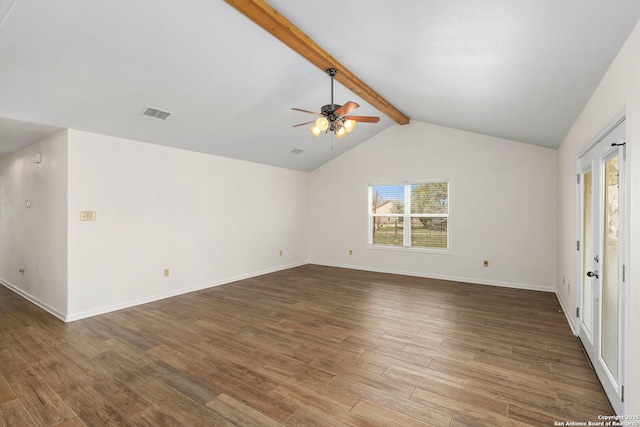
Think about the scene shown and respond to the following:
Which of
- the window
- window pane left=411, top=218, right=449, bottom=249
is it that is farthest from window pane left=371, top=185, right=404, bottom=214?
window pane left=411, top=218, right=449, bottom=249

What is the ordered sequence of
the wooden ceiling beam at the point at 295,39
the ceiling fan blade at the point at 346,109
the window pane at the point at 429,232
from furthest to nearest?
1. the window pane at the point at 429,232
2. the ceiling fan blade at the point at 346,109
3. the wooden ceiling beam at the point at 295,39

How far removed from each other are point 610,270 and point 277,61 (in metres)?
3.51

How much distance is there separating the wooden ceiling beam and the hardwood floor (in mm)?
2975

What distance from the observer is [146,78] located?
10.3ft

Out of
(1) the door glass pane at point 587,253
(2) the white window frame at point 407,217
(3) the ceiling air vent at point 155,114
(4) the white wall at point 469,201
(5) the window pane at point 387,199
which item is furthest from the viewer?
(5) the window pane at point 387,199

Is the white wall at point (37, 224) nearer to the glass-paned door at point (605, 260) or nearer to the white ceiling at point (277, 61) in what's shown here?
the white ceiling at point (277, 61)

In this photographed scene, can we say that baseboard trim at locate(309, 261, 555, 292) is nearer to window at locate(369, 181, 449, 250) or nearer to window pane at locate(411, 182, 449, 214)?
window at locate(369, 181, 449, 250)

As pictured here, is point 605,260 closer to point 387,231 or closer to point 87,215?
point 387,231

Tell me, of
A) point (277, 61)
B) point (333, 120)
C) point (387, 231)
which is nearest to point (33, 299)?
point (277, 61)

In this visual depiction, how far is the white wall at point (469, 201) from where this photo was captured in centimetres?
514

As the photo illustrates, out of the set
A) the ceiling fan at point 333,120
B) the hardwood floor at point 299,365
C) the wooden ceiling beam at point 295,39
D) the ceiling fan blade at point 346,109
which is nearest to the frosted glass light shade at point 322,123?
the ceiling fan at point 333,120

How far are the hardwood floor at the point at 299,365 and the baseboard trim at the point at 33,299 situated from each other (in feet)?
→ 0.29

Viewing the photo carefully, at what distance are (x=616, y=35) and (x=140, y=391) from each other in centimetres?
389

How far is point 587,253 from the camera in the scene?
2.97m
